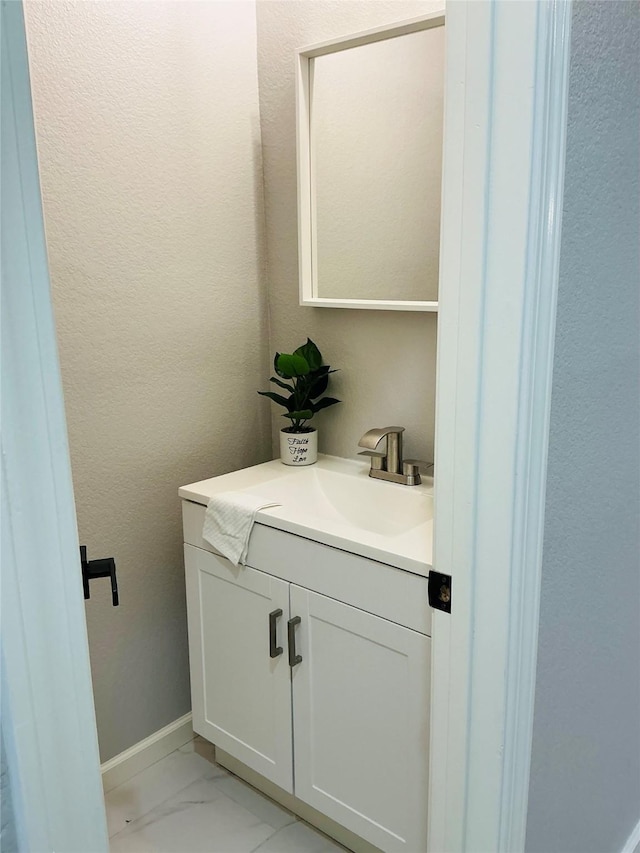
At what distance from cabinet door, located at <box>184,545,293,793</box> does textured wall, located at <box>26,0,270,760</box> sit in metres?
0.16

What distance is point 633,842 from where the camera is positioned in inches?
66.6

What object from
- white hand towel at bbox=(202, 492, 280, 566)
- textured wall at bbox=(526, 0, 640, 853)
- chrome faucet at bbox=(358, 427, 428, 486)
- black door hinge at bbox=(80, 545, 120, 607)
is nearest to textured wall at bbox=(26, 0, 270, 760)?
white hand towel at bbox=(202, 492, 280, 566)

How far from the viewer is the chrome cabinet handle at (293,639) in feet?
5.52

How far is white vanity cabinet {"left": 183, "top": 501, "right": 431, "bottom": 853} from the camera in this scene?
149 cm

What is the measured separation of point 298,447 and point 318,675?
0.64m

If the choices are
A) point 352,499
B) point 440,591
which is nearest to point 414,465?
point 352,499

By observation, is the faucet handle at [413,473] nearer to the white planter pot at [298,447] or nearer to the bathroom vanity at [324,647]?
the bathroom vanity at [324,647]

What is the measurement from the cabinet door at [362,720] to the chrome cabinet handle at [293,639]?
0.03ft

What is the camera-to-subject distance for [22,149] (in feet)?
1.73

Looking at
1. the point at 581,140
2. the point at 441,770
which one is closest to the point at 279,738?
the point at 441,770

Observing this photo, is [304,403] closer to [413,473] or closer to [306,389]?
[306,389]

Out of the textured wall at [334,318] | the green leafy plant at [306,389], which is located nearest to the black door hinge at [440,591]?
the textured wall at [334,318]

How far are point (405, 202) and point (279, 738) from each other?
53.0 inches

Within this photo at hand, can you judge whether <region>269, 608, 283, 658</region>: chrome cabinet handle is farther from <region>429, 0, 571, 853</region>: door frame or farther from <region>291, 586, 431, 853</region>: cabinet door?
<region>429, 0, 571, 853</region>: door frame
